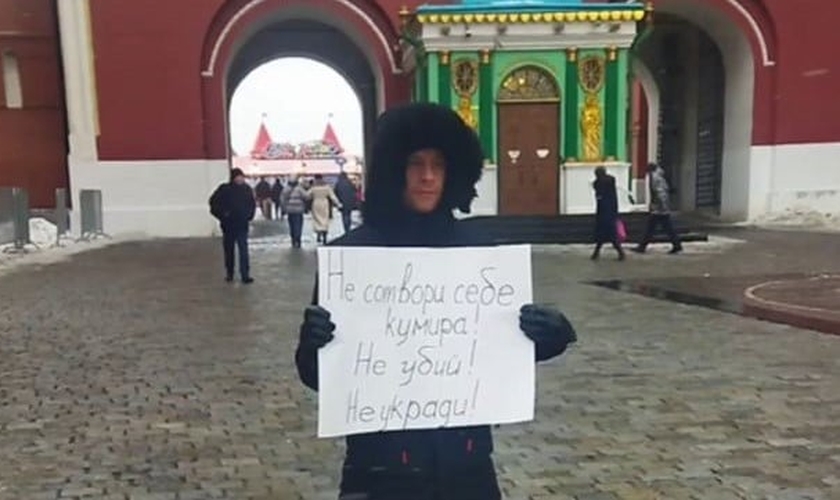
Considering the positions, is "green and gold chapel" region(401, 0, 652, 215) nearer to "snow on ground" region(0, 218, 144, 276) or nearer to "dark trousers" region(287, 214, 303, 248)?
"dark trousers" region(287, 214, 303, 248)

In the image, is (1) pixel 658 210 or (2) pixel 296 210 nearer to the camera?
(1) pixel 658 210

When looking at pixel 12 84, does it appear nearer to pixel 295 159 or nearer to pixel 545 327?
pixel 545 327

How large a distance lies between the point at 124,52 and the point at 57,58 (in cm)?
640

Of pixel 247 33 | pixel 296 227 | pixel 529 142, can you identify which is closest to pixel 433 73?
pixel 529 142

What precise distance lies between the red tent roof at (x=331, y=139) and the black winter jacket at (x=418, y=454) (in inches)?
2882

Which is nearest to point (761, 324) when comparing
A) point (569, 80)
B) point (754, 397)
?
point (754, 397)

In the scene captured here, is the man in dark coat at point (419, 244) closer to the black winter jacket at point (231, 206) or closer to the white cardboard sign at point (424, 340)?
the white cardboard sign at point (424, 340)

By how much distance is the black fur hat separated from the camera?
2525 mm

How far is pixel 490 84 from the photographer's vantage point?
2266 cm

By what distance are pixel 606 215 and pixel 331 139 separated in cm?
6708

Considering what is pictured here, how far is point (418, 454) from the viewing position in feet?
8.29

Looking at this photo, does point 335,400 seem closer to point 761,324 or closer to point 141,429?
point 141,429

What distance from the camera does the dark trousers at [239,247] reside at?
1367 centimetres

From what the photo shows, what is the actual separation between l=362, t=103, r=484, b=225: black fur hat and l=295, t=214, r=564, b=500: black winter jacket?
0.06 metres
